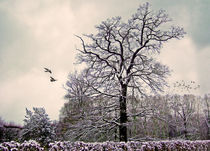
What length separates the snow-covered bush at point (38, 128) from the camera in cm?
1088

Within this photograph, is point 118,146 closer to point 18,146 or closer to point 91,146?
point 91,146

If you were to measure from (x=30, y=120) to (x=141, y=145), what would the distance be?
7.62 m

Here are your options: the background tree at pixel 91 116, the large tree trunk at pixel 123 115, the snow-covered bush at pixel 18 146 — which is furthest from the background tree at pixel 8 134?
the snow-covered bush at pixel 18 146

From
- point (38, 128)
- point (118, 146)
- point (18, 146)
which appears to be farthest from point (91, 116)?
point (18, 146)

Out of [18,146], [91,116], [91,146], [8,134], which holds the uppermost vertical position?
[91,116]

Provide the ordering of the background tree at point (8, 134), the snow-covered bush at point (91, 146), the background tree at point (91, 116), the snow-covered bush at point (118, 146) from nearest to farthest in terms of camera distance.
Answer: the snow-covered bush at point (91, 146) → the snow-covered bush at point (118, 146) → the background tree at point (91, 116) → the background tree at point (8, 134)

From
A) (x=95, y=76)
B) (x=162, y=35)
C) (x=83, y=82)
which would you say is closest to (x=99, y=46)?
(x=95, y=76)

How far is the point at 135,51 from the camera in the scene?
12570 millimetres

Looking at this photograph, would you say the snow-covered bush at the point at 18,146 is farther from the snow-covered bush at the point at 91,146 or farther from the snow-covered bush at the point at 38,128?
the snow-covered bush at the point at 38,128

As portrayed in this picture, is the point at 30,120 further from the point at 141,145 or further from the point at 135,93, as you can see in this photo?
the point at 141,145

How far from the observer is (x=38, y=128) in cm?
1102

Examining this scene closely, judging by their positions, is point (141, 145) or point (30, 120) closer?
point (141, 145)

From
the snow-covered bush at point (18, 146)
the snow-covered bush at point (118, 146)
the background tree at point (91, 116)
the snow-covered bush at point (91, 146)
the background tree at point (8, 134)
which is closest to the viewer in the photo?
the snow-covered bush at point (18, 146)

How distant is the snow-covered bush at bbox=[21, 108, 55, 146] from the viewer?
10875 millimetres
